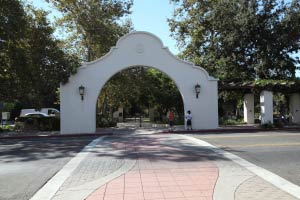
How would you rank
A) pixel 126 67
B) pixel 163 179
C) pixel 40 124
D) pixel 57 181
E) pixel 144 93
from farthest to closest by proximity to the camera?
1. pixel 144 93
2. pixel 40 124
3. pixel 126 67
4. pixel 57 181
5. pixel 163 179

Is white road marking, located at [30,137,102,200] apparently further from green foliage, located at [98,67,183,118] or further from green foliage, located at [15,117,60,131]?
green foliage, located at [98,67,183,118]

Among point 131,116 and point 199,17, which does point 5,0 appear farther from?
point 131,116

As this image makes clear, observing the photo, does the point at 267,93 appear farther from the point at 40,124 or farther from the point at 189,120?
the point at 40,124

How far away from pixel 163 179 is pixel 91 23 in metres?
26.3

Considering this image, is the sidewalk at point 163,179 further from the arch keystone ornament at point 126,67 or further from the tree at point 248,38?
the tree at point 248,38

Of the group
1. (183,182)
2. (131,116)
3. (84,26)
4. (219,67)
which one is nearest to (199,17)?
(219,67)

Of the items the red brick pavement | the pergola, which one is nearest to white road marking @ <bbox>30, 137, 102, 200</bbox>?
the red brick pavement

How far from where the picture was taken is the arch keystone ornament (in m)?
27.2

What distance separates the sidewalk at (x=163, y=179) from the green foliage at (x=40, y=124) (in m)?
16.9

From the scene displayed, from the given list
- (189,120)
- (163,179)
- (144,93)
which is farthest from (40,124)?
(163,179)

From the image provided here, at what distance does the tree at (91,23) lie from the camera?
114 feet

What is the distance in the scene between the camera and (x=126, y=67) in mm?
27500

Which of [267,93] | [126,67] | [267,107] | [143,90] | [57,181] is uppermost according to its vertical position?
[126,67]

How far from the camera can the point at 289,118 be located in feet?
110
